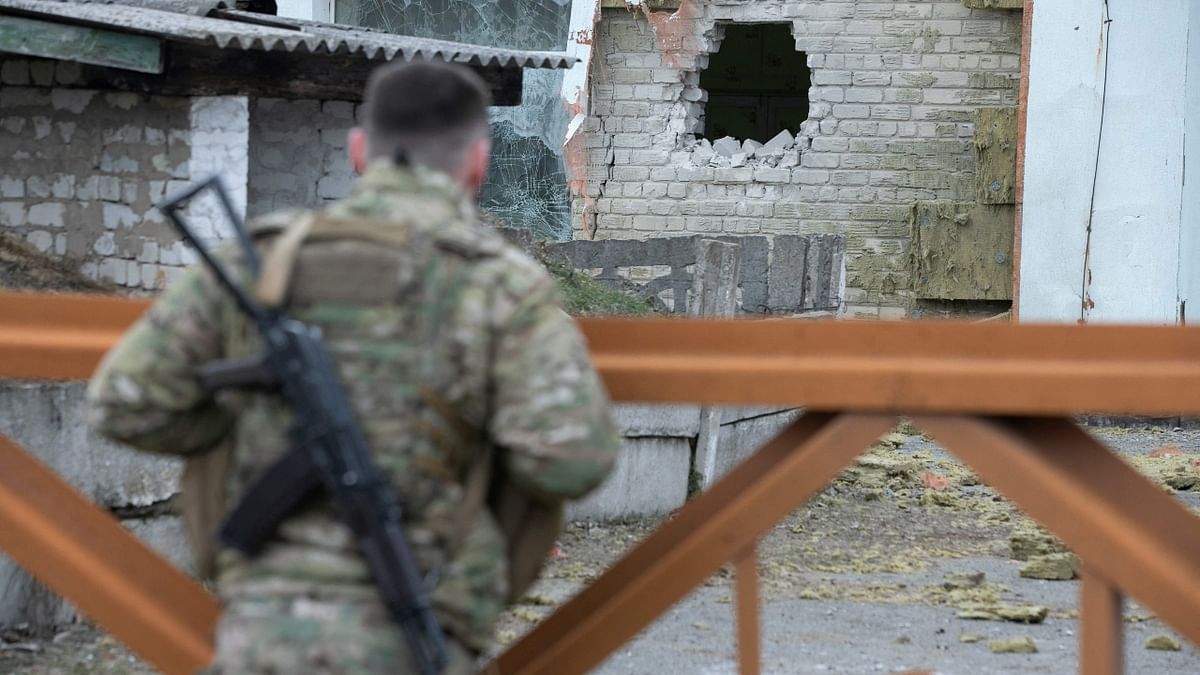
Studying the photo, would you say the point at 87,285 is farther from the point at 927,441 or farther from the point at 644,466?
the point at 927,441

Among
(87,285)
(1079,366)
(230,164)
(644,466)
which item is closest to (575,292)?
(644,466)

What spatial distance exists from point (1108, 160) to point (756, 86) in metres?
7.46

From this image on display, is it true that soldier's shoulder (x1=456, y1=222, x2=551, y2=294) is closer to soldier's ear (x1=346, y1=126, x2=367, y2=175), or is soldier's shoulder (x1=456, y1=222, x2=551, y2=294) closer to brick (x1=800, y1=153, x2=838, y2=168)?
soldier's ear (x1=346, y1=126, x2=367, y2=175)

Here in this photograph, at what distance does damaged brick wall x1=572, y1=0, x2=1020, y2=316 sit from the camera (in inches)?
445

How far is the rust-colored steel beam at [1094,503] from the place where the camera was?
2172 millimetres

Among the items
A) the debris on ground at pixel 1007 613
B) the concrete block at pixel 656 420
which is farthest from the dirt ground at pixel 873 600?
the concrete block at pixel 656 420

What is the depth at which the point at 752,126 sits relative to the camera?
683 inches

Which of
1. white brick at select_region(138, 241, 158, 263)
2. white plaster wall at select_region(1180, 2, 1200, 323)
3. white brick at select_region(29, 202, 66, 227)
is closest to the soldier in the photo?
white brick at select_region(138, 241, 158, 263)

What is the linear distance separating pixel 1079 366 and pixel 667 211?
9.74m

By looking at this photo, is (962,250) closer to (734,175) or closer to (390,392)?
(734,175)

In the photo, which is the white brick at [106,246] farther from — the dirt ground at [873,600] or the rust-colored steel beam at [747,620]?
the rust-colored steel beam at [747,620]

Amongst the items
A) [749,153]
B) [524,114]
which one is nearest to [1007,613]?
[749,153]

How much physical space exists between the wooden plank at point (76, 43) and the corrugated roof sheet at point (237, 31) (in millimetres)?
44

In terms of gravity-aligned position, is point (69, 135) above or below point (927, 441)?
above
